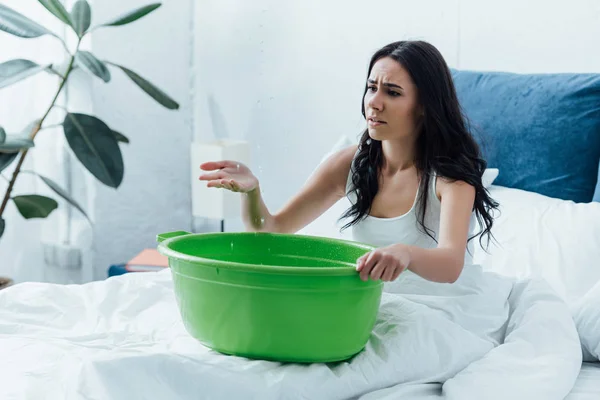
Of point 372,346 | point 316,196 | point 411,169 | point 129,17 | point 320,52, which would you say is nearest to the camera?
point 372,346

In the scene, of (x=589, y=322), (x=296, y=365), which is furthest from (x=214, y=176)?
(x=589, y=322)

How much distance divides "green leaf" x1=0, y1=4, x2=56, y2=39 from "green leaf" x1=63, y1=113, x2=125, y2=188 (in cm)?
25

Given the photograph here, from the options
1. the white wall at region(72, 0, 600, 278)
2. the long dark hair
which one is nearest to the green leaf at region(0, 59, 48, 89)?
the white wall at region(72, 0, 600, 278)

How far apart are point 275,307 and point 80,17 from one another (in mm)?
1488

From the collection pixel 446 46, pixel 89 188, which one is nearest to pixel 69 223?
pixel 89 188

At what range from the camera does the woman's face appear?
5.04 feet

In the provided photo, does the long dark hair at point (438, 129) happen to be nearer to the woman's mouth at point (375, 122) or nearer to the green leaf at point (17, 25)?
the woman's mouth at point (375, 122)

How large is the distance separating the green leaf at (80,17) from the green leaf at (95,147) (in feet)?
0.83

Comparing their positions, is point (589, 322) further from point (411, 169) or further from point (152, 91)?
point (152, 91)

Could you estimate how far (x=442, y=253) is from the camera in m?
1.37

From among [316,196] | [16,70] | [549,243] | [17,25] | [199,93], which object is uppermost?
[17,25]

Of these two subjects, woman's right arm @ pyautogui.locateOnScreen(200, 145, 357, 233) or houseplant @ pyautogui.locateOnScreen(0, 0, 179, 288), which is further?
houseplant @ pyautogui.locateOnScreen(0, 0, 179, 288)

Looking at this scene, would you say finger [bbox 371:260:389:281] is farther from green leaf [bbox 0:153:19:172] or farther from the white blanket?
green leaf [bbox 0:153:19:172]

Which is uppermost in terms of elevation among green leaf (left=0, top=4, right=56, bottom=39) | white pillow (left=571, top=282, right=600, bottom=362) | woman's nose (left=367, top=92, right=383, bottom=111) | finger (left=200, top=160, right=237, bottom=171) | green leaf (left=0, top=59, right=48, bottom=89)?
green leaf (left=0, top=4, right=56, bottom=39)
